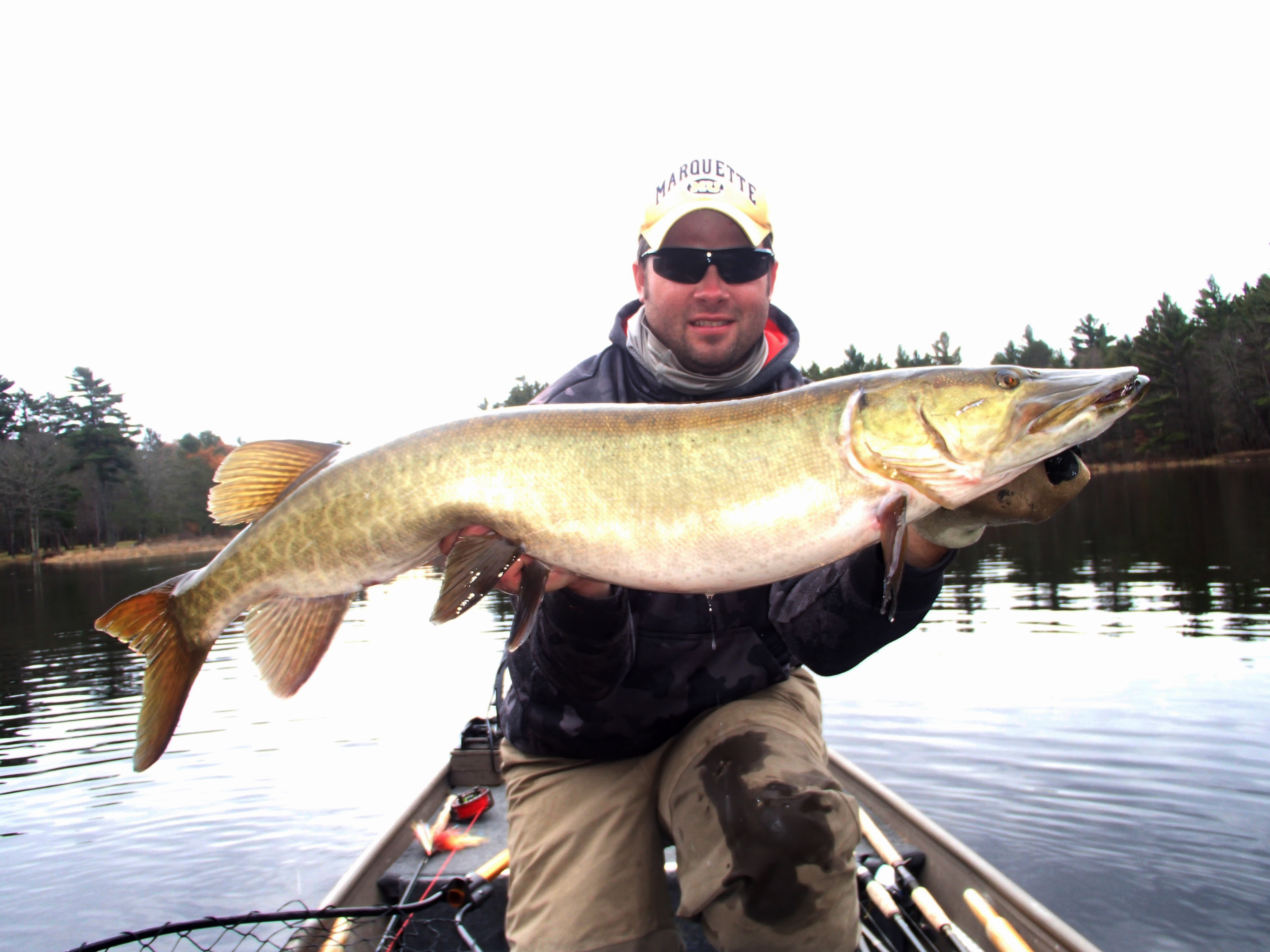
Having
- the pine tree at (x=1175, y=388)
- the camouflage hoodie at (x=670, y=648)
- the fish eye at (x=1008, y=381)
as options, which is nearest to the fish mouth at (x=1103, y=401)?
the fish eye at (x=1008, y=381)

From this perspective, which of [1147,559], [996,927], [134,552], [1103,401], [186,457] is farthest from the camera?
[186,457]

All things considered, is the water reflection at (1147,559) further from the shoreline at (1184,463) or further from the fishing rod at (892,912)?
the shoreline at (1184,463)

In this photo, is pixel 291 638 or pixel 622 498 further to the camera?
pixel 291 638

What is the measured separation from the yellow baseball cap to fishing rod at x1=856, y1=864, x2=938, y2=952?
2.49m

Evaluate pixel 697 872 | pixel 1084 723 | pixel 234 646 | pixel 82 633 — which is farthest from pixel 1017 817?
pixel 82 633

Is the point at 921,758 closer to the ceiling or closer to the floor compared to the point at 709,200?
closer to the floor

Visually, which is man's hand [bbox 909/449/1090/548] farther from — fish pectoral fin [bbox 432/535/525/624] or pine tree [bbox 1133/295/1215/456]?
pine tree [bbox 1133/295/1215/456]

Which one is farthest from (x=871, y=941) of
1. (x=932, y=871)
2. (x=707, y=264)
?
(x=707, y=264)

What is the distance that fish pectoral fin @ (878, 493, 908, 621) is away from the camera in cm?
215

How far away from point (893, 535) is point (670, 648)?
3.21 ft

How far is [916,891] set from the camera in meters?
3.48

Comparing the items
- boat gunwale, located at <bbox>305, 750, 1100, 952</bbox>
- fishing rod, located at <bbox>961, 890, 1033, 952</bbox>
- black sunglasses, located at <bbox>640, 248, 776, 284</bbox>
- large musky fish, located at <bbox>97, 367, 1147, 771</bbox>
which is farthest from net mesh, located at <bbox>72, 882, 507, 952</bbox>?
black sunglasses, located at <bbox>640, 248, 776, 284</bbox>

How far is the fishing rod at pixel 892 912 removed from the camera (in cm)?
322

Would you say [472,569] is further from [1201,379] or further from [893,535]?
[1201,379]
